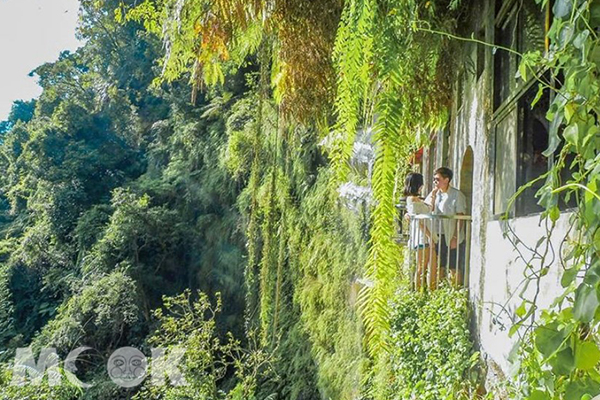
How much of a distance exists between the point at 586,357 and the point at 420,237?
3.05 metres

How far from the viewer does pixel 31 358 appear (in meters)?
11.1

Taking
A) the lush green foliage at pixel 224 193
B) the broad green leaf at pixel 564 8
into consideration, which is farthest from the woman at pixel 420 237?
the broad green leaf at pixel 564 8

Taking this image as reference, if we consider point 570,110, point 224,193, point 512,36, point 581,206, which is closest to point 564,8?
point 570,110

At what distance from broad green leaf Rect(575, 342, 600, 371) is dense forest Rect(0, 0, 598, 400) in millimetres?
71

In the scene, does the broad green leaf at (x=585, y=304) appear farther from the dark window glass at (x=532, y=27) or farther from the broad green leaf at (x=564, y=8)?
the dark window glass at (x=532, y=27)

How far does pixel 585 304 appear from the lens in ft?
2.57

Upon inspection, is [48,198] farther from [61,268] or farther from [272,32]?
[272,32]

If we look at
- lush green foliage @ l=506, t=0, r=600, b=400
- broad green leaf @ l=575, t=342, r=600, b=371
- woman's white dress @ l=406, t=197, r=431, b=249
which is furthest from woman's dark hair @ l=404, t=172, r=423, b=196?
broad green leaf @ l=575, t=342, r=600, b=371

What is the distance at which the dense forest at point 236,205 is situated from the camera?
7.52ft

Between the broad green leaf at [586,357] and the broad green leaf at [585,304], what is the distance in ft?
0.17

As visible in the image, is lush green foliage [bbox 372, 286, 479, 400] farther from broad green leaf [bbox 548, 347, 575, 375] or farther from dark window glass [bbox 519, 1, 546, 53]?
broad green leaf [bbox 548, 347, 575, 375]

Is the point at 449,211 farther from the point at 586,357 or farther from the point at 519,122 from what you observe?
the point at 586,357

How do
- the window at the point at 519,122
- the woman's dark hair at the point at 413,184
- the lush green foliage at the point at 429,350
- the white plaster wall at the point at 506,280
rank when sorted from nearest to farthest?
the white plaster wall at the point at 506,280
the window at the point at 519,122
the lush green foliage at the point at 429,350
the woman's dark hair at the point at 413,184

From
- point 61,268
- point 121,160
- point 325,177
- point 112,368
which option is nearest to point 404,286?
point 325,177
